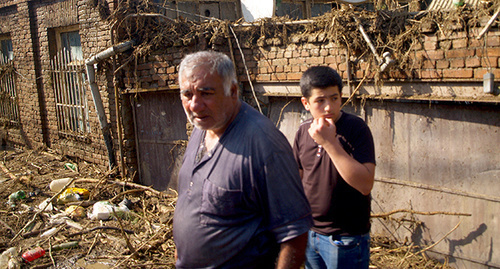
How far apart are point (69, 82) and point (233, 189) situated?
7.73 m

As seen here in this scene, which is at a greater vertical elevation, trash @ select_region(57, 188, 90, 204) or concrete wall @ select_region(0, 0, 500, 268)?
concrete wall @ select_region(0, 0, 500, 268)

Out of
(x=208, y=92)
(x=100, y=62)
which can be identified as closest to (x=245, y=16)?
(x=100, y=62)

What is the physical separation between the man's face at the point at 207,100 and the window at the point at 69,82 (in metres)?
6.58

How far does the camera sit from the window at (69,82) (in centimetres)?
815

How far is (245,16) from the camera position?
6.12 meters

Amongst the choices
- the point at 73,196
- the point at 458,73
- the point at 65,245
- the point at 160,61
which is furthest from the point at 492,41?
the point at 73,196

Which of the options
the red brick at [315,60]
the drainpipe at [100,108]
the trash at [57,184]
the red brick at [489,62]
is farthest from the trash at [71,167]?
the red brick at [489,62]

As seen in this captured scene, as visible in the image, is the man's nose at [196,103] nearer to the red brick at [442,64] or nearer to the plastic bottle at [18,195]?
the red brick at [442,64]

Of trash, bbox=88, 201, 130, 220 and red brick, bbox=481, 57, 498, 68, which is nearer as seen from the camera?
red brick, bbox=481, 57, 498, 68

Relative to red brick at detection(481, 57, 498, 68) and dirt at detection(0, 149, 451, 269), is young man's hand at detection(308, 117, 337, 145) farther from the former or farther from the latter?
dirt at detection(0, 149, 451, 269)

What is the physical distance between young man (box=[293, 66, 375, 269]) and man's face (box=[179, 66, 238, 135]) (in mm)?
565

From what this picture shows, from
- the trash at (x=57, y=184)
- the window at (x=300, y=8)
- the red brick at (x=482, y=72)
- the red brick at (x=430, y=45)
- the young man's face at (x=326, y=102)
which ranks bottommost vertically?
the trash at (x=57, y=184)

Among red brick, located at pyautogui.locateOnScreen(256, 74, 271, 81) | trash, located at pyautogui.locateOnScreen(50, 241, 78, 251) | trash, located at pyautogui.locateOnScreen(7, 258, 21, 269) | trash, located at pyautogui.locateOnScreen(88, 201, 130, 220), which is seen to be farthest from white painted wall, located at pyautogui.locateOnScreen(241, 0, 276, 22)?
trash, located at pyautogui.locateOnScreen(7, 258, 21, 269)

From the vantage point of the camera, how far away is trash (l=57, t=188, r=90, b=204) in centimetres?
660
